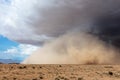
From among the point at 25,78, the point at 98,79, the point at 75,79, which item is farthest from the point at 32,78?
the point at 98,79

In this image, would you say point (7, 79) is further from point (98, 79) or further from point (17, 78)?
point (98, 79)

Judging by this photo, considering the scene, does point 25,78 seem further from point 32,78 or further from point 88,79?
point 88,79

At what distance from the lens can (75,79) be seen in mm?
46656

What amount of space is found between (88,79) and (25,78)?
12.3 m

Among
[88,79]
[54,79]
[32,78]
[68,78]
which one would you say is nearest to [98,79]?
[88,79]

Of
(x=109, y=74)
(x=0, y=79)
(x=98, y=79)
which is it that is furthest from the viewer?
(x=109, y=74)

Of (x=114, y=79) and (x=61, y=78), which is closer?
(x=61, y=78)

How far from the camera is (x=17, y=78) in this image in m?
46.6

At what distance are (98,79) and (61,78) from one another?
741 cm

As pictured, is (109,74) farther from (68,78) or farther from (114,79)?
(68,78)

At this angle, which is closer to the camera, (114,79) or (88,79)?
(88,79)

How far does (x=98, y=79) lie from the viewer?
47.8 metres

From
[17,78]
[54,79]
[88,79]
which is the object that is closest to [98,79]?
[88,79]

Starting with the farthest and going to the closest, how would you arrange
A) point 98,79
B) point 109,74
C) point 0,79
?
point 109,74
point 98,79
point 0,79
